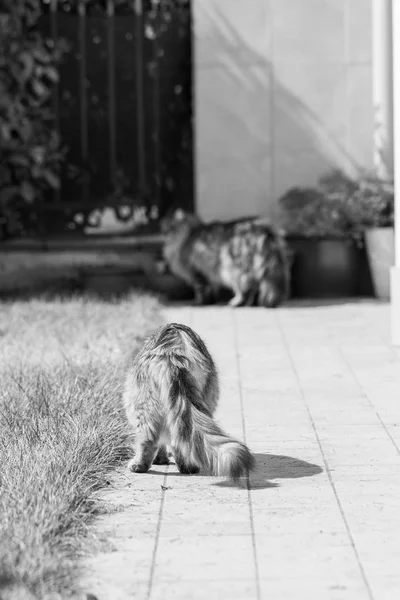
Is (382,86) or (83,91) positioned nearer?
(382,86)

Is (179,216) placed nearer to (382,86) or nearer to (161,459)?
(382,86)

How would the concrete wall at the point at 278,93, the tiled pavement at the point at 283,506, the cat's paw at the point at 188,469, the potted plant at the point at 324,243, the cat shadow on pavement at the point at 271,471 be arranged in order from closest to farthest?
1. the tiled pavement at the point at 283,506
2. the cat shadow on pavement at the point at 271,471
3. the cat's paw at the point at 188,469
4. the potted plant at the point at 324,243
5. the concrete wall at the point at 278,93

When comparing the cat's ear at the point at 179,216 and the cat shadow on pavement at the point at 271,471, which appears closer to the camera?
the cat shadow on pavement at the point at 271,471

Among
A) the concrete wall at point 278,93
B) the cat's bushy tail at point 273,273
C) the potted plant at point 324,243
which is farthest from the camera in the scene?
the concrete wall at point 278,93

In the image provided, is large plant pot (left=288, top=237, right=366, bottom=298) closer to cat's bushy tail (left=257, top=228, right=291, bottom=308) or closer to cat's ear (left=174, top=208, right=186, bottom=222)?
cat's bushy tail (left=257, top=228, right=291, bottom=308)

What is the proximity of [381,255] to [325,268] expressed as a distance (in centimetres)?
56

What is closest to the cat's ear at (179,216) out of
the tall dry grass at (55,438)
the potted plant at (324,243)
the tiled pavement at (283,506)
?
the potted plant at (324,243)

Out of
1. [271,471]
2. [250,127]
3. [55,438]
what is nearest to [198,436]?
[271,471]

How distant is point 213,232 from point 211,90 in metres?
1.41

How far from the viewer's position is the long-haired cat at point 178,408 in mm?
4418

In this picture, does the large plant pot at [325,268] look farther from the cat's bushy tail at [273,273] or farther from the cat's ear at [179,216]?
the cat's ear at [179,216]

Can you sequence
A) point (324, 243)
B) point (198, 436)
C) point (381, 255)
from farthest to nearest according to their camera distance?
point (324, 243)
point (381, 255)
point (198, 436)

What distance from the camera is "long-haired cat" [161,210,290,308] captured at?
10062 mm

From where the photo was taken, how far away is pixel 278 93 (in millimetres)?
10797
